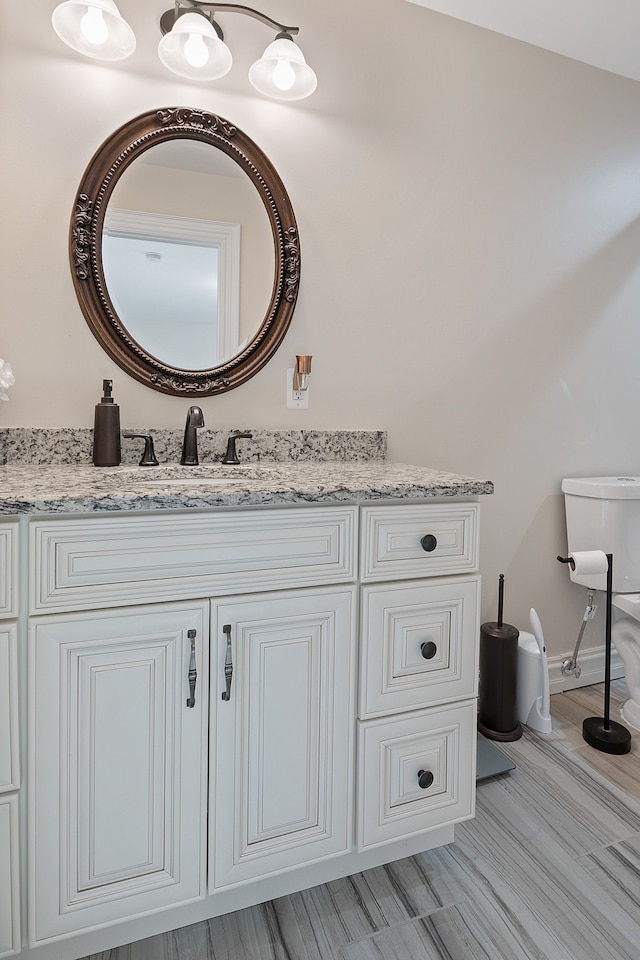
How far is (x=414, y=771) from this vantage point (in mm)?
1409

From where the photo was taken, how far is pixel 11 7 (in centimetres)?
146

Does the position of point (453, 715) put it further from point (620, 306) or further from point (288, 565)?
point (620, 306)

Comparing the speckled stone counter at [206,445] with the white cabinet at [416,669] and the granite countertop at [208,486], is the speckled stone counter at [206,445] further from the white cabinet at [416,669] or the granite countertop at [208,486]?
the white cabinet at [416,669]

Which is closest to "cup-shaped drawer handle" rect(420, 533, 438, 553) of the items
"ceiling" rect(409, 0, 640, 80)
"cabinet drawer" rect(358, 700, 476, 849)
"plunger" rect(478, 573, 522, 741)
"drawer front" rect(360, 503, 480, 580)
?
"drawer front" rect(360, 503, 480, 580)

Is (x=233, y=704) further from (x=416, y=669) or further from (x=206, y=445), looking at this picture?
(x=206, y=445)

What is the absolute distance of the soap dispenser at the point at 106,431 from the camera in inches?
60.1

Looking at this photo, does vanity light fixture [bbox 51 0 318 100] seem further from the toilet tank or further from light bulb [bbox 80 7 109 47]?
the toilet tank

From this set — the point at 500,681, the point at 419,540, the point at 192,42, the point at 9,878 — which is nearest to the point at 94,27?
the point at 192,42

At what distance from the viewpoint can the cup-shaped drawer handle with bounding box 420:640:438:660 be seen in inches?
54.1

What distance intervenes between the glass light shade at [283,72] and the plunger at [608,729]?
1.72m

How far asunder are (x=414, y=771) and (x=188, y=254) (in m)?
1.47

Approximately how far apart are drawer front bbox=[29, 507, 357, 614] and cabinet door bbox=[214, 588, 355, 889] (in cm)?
6

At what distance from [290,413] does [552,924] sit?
143 centimetres

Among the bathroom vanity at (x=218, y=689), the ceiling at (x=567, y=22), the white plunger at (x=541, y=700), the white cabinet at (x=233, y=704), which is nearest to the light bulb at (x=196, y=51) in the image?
the ceiling at (x=567, y=22)
